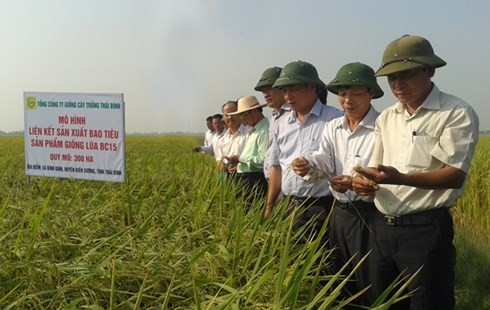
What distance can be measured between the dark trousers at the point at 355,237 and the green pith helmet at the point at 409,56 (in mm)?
677

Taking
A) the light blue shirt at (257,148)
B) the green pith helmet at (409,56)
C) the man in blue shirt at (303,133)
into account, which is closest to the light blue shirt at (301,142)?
the man in blue shirt at (303,133)

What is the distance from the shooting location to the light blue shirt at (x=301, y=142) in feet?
9.27

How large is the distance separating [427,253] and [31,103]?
13.5ft

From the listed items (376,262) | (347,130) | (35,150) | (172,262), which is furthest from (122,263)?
(35,150)

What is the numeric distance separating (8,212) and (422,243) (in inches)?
88.7

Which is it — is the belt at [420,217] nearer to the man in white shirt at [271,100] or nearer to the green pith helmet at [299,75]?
the green pith helmet at [299,75]

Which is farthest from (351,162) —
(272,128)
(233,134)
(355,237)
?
(233,134)

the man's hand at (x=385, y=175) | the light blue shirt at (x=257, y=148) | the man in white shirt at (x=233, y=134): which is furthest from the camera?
the man in white shirt at (x=233, y=134)

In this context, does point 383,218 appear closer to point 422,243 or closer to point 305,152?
point 422,243

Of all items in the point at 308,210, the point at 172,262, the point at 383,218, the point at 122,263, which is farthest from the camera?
the point at 308,210

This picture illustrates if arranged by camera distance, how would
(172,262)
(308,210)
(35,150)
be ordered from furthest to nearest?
(35,150)
(308,210)
(172,262)

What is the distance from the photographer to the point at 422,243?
6.94ft

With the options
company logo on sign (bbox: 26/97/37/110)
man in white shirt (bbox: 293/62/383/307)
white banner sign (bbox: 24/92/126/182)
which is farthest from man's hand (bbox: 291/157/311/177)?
company logo on sign (bbox: 26/97/37/110)

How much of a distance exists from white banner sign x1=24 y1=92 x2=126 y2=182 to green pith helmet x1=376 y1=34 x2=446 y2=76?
2.83 meters
